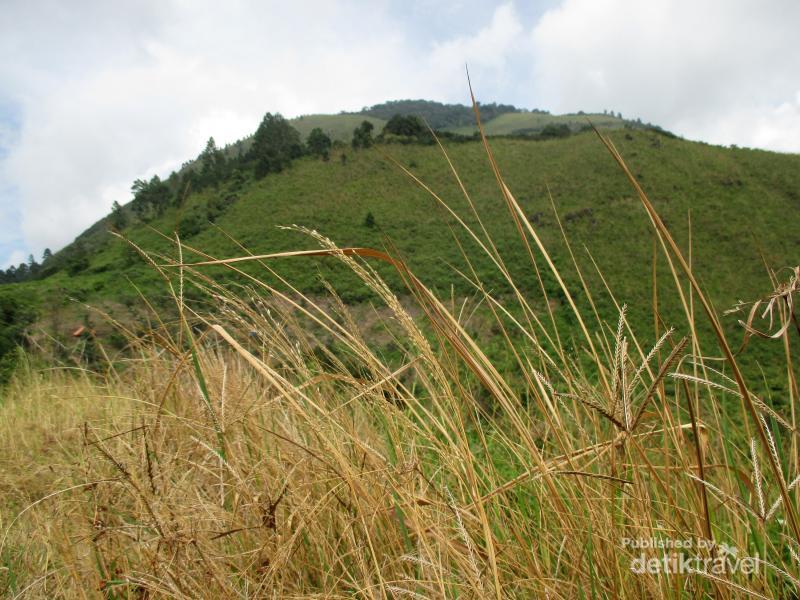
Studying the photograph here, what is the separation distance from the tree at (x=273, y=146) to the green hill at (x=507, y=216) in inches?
40.3

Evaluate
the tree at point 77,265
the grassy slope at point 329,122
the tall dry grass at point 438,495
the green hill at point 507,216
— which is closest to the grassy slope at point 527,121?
the grassy slope at point 329,122

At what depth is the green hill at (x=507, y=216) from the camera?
22.7 meters

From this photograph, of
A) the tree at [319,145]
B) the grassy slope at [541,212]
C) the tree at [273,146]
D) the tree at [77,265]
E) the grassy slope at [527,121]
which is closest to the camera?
the grassy slope at [541,212]

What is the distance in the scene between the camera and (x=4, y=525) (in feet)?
4.69

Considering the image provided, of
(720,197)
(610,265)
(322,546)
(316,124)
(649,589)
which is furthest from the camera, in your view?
(316,124)

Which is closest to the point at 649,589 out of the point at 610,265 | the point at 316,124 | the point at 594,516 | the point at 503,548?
the point at 594,516

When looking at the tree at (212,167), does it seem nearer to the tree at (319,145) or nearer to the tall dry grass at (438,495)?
the tree at (319,145)

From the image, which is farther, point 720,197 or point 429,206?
point 429,206

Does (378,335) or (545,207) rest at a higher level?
(545,207)

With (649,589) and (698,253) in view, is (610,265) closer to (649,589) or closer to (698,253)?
(698,253)

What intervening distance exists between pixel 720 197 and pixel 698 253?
6488 millimetres

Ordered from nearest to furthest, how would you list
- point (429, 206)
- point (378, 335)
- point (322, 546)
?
point (322, 546) → point (378, 335) → point (429, 206)

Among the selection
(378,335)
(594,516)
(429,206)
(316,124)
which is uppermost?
(316,124)

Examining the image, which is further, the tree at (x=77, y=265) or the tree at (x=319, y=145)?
the tree at (x=319, y=145)
